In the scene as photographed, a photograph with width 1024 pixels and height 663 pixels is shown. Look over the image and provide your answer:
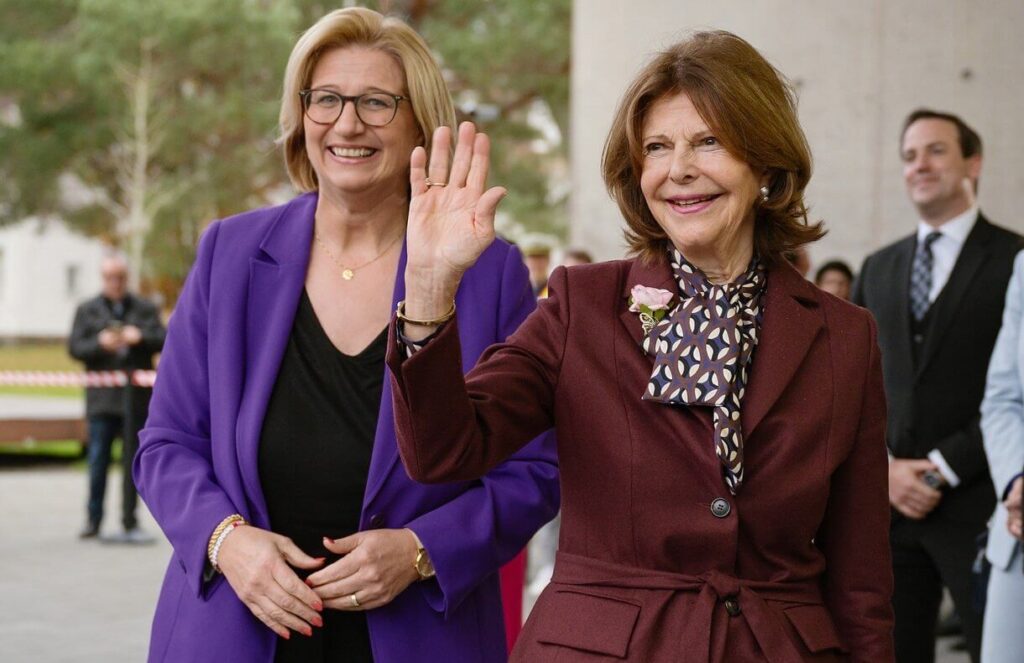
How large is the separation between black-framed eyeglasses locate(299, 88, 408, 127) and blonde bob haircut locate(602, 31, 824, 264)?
2.23 feet

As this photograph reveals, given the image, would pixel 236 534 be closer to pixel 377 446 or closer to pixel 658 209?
pixel 377 446

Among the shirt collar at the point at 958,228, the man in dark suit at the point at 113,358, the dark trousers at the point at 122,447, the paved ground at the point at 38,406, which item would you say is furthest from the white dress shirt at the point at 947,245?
the paved ground at the point at 38,406

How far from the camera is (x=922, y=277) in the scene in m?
5.39

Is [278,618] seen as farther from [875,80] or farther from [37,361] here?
[37,361]

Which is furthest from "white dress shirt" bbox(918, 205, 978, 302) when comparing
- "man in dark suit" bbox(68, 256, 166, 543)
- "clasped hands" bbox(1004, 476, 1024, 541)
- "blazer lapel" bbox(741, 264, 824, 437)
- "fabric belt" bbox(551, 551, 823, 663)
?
"man in dark suit" bbox(68, 256, 166, 543)

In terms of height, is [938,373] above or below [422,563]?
above

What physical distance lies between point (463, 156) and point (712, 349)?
1.94 feet

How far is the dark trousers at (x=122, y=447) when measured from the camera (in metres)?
11.4

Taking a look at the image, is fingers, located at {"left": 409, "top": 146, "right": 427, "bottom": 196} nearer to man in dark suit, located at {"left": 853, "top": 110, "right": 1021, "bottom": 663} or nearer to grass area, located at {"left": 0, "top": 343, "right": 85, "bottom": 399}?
man in dark suit, located at {"left": 853, "top": 110, "right": 1021, "bottom": 663}

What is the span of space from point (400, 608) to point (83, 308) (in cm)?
934

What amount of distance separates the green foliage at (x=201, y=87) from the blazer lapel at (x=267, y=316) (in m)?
22.4

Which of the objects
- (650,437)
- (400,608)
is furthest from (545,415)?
(400,608)

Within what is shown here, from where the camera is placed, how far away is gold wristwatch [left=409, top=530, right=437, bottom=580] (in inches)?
120

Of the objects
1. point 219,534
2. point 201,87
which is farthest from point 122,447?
point 201,87
